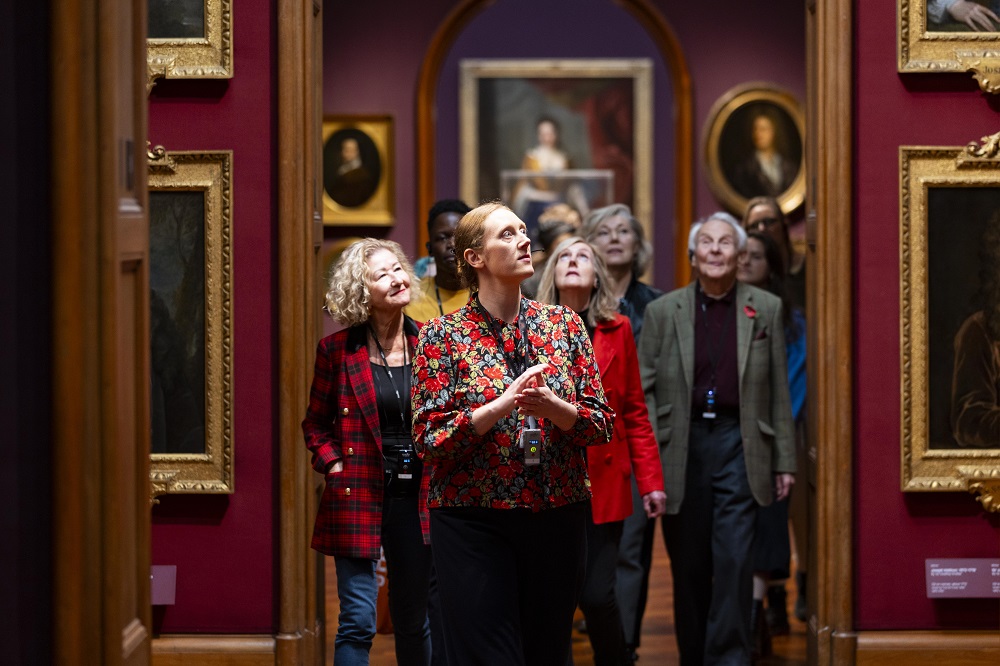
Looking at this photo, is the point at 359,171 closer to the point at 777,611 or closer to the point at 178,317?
the point at 777,611

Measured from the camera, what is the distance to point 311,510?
6.20 meters

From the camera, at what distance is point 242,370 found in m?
6.11

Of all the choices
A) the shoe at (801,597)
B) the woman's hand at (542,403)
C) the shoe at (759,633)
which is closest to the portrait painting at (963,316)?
the shoe at (759,633)

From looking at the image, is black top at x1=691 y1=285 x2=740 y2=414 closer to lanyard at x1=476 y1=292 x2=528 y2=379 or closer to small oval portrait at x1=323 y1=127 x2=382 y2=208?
lanyard at x1=476 y1=292 x2=528 y2=379

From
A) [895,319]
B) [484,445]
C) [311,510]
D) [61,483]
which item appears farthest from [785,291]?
[61,483]

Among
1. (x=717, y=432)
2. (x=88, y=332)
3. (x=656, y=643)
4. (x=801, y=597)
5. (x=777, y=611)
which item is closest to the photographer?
(x=88, y=332)

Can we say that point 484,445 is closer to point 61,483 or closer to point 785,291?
point 61,483

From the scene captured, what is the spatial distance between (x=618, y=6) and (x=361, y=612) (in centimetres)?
912

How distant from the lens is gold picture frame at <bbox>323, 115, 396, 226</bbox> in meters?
12.5

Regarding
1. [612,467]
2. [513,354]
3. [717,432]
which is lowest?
[612,467]

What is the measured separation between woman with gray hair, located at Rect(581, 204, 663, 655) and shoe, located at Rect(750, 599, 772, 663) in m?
0.55

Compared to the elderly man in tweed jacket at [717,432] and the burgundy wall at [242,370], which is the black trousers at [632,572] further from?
the burgundy wall at [242,370]

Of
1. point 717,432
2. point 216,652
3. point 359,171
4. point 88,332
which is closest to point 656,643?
point 717,432

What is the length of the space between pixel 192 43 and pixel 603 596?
2.66 metres
